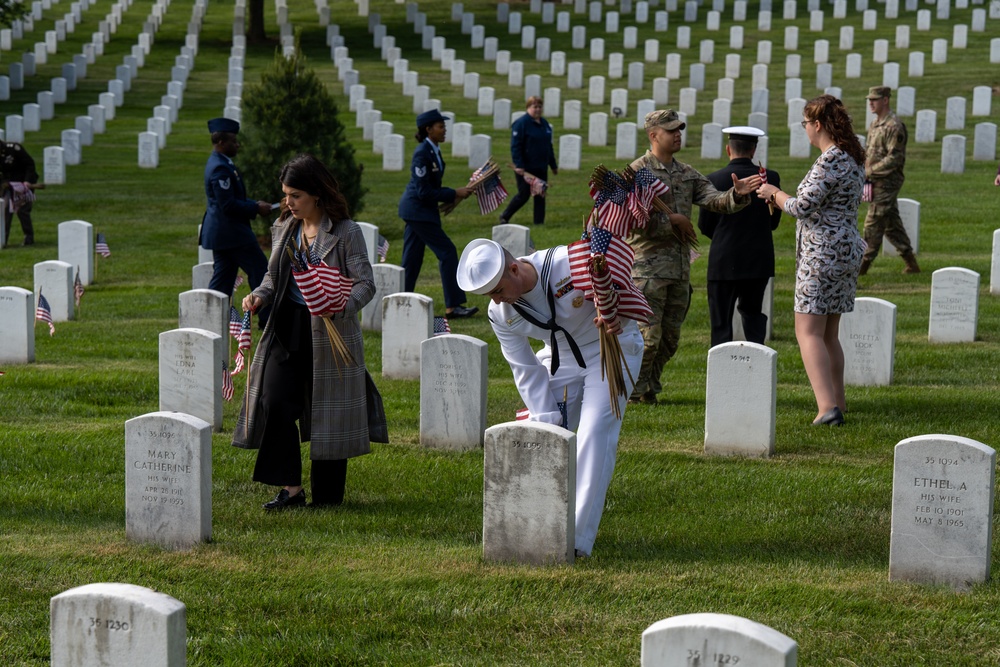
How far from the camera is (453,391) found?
8.71m

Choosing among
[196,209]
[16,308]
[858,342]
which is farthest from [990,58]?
[16,308]

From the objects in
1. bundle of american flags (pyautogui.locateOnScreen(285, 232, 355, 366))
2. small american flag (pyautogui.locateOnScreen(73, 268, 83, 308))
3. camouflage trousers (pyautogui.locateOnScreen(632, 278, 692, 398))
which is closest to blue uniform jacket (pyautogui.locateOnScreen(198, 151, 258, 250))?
small american flag (pyautogui.locateOnScreen(73, 268, 83, 308))

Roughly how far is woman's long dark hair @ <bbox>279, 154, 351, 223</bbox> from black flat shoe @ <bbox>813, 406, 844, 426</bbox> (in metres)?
3.59

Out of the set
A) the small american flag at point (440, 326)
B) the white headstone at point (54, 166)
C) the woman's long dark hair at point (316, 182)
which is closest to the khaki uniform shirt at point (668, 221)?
the small american flag at point (440, 326)

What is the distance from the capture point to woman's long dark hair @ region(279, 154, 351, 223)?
7.09 m

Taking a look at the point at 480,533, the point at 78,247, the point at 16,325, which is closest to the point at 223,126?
the point at 16,325

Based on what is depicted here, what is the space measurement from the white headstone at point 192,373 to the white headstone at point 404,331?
1954 mm

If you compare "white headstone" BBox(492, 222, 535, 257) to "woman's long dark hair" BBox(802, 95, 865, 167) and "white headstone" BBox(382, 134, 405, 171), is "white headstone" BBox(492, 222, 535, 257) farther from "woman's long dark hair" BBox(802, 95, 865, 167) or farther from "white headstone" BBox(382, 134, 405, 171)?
"white headstone" BBox(382, 134, 405, 171)

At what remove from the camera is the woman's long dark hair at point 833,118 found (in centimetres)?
855

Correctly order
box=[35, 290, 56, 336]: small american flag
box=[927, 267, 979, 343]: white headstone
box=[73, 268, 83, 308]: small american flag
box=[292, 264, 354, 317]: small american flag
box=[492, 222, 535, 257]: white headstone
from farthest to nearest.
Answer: box=[492, 222, 535, 257]: white headstone
box=[73, 268, 83, 308]: small american flag
box=[35, 290, 56, 336]: small american flag
box=[927, 267, 979, 343]: white headstone
box=[292, 264, 354, 317]: small american flag

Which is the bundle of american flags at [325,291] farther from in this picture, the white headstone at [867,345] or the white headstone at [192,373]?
the white headstone at [867,345]

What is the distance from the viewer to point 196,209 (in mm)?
22000

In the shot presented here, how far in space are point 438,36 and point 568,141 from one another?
18203 millimetres

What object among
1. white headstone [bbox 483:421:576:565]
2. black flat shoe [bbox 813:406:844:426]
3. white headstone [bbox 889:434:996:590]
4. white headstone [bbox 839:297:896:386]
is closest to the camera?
white headstone [bbox 889:434:996:590]
